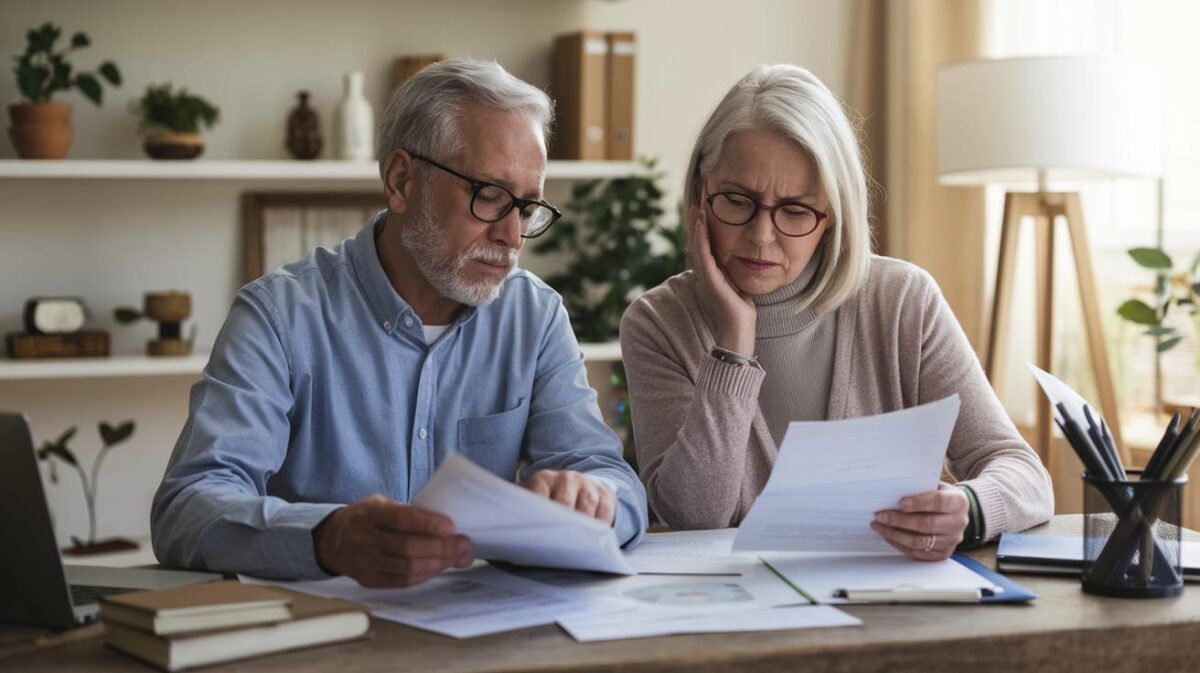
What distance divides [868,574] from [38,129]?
2617mm

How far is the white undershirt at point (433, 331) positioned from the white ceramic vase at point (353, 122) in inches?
72.5

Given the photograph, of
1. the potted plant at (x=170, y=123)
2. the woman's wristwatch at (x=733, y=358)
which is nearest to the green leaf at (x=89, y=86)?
the potted plant at (x=170, y=123)

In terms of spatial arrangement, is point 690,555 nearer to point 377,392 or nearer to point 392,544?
point 392,544

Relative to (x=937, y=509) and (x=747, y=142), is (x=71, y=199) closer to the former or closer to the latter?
(x=747, y=142)

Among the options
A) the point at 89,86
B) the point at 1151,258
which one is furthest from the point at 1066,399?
the point at 89,86

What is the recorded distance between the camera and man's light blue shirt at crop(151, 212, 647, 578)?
62.8 inches

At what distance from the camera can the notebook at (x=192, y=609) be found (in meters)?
1.08

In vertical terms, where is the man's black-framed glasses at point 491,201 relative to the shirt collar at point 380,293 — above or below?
above

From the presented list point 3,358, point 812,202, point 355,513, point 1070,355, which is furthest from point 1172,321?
point 3,358

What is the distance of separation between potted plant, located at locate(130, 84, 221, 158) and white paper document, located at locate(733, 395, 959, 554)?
2.39 meters

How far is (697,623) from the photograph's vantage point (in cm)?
119

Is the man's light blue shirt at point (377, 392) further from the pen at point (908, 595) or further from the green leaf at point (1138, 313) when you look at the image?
the green leaf at point (1138, 313)

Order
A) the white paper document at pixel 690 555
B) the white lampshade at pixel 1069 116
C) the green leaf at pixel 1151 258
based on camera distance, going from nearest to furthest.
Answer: the white paper document at pixel 690 555
the green leaf at pixel 1151 258
the white lampshade at pixel 1069 116

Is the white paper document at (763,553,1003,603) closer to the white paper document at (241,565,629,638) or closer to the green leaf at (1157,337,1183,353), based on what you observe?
the white paper document at (241,565,629,638)
